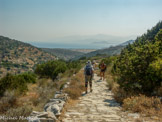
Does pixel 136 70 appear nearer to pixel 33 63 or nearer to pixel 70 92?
pixel 70 92

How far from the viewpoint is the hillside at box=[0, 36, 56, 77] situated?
80.2 meters

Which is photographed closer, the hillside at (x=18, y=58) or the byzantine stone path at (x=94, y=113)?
the byzantine stone path at (x=94, y=113)

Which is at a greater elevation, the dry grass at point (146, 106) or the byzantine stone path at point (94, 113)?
the dry grass at point (146, 106)

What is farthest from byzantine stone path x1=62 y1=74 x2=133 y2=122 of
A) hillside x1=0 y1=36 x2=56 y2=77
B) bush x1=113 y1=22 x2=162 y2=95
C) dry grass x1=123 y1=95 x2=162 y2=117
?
hillside x1=0 y1=36 x2=56 y2=77

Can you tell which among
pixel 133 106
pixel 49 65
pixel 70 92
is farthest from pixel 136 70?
pixel 49 65

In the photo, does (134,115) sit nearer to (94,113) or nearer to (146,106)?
(146,106)

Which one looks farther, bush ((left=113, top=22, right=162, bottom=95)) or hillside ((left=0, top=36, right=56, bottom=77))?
hillside ((left=0, top=36, right=56, bottom=77))

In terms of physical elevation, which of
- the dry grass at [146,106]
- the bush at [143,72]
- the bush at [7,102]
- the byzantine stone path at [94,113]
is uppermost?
the bush at [143,72]

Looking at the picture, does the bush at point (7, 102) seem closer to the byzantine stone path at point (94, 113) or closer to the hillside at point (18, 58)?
the byzantine stone path at point (94, 113)

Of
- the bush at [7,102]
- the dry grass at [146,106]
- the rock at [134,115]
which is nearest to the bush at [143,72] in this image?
the dry grass at [146,106]

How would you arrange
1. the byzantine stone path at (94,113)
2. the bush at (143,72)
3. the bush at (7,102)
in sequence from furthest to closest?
the bush at (7,102), the bush at (143,72), the byzantine stone path at (94,113)

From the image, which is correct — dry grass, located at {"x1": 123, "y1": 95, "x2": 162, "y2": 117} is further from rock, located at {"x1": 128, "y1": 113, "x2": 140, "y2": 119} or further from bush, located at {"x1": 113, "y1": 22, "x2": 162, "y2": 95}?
bush, located at {"x1": 113, "y1": 22, "x2": 162, "y2": 95}

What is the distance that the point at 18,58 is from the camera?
93.8 meters

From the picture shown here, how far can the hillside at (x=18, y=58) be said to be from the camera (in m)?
80.2
